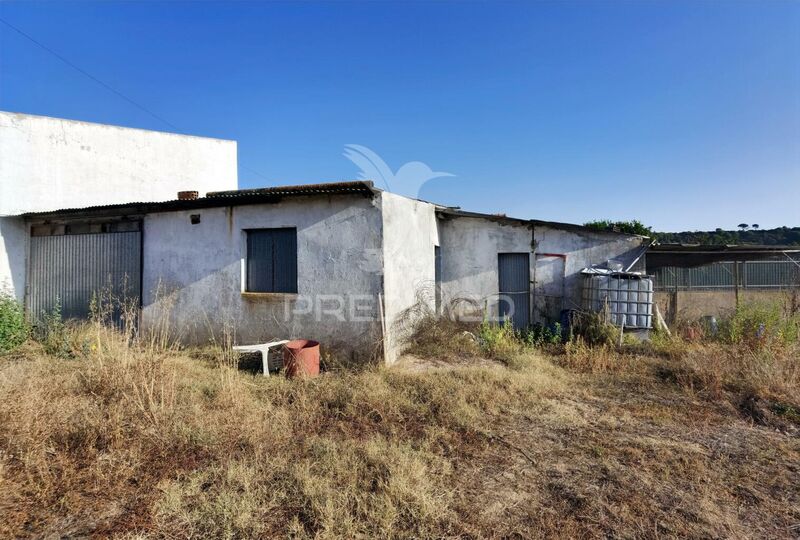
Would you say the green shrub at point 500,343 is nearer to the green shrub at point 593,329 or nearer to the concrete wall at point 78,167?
the green shrub at point 593,329

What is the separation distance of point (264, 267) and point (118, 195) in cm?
639

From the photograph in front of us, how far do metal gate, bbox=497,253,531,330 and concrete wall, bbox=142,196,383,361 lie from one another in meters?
4.42

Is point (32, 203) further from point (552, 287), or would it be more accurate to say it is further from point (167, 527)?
point (552, 287)

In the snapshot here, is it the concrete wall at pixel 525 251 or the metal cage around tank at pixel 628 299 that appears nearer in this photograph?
the metal cage around tank at pixel 628 299

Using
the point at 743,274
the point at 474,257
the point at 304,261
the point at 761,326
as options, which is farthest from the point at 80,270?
the point at 743,274

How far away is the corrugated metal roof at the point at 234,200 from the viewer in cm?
628

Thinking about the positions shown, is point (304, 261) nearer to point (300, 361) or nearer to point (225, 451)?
point (300, 361)

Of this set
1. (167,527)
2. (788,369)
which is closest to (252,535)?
(167,527)

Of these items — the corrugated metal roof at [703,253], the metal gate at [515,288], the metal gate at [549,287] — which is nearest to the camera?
the corrugated metal roof at [703,253]

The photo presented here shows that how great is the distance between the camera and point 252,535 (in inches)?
99.1

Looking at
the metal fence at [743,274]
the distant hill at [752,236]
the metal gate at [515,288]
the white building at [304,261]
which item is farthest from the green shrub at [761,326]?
the distant hill at [752,236]

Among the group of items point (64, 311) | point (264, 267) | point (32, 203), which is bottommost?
point (64, 311)

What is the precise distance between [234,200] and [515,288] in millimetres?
6748

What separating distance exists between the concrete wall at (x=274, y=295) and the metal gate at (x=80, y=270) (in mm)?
416
